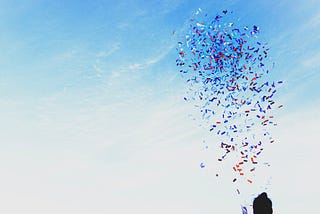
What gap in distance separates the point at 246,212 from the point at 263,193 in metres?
0.61

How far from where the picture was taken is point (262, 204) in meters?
39.7

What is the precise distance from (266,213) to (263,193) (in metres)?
0.41

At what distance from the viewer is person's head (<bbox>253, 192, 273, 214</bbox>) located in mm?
39594

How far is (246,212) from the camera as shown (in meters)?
39.4

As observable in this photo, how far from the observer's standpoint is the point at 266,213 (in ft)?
130

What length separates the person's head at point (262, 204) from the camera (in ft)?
130

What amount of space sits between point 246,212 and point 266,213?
367mm

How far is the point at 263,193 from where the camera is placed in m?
39.8
